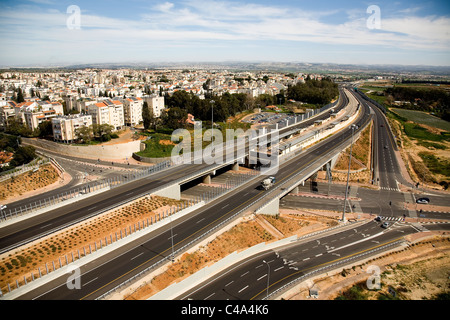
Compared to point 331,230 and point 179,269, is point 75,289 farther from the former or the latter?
point 331,230

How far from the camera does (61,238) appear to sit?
59.4ft

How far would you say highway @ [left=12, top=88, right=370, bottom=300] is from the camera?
13.8 metres

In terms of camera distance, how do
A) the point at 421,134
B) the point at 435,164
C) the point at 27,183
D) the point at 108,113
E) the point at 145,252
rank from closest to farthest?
the point at 145,252 → the point at 27,183 → the point at 435,164 → the point at 108,113 → the point at 421,134

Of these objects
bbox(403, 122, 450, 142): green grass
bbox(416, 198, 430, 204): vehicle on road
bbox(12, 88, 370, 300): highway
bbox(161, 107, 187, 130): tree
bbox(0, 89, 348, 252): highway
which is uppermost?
bbox(161, 107, 187, 130): tree

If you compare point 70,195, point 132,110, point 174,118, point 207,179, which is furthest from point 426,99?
point 70,195

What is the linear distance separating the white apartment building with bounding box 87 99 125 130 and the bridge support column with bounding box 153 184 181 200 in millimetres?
26434

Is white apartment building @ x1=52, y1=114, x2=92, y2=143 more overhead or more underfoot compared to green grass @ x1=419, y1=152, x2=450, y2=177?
more overhead

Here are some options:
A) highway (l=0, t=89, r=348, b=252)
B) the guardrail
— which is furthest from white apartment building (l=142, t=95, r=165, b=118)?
highway (l=0, t=89, r=348, b=252)

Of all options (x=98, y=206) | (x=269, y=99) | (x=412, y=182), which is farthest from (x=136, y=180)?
(x=269, y=99)

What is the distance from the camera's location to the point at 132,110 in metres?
52.8

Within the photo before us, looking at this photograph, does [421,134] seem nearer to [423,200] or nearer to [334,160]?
[334,160]

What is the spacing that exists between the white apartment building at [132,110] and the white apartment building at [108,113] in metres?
2.14

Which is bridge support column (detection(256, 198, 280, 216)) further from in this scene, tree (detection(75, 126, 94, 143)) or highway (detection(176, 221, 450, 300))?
tree (detection(75, 126, 94, 143))

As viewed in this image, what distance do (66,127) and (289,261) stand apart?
1468 inches
